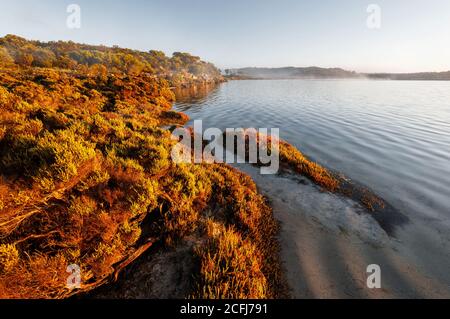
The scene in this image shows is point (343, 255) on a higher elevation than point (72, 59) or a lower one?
lower

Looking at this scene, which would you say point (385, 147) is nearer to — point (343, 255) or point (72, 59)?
point (343, 255)

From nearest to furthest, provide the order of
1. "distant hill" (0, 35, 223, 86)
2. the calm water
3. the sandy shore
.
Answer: the sandy shore, the calm water, "distant hill" (0, 35, 223, 86)

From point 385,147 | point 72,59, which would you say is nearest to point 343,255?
point 385,147

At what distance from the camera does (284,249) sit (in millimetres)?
5508

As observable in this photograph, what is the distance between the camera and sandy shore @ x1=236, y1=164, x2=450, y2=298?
4426 millimetres

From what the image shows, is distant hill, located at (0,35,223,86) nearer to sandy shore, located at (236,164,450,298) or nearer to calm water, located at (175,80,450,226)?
calm water, located at (175,80,450,226)

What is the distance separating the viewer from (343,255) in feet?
17.5

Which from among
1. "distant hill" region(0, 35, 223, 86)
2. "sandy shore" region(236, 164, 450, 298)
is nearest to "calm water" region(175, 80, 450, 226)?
"sandy shore" region(236, 164, 450, 298)

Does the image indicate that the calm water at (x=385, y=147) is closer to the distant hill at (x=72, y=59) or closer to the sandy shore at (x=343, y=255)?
the sandy shore at (x=343, y=255)

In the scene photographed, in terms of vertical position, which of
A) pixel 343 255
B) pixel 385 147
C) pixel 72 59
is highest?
pixel 72 59

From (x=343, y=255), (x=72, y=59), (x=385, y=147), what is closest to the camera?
(x=343, y=255)
